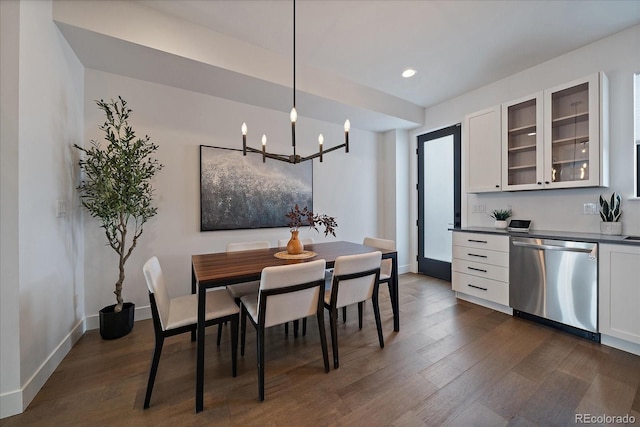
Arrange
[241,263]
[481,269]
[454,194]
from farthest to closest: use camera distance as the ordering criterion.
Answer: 1. [454,194]
2. [481,269]
3. [241,263]

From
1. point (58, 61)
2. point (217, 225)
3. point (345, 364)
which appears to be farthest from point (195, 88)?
point (345, 364)

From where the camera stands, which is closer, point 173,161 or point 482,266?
point 173,161

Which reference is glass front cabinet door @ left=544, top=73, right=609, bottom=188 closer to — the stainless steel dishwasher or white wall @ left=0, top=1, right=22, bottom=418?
the stainless steel dishwasher

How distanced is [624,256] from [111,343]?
14.7ft

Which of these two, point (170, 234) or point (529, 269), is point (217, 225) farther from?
point (529, 269)

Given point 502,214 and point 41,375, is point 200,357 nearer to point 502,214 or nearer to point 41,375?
point 41,375

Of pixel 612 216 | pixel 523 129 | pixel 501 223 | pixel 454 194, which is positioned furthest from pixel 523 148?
pixel 454 194

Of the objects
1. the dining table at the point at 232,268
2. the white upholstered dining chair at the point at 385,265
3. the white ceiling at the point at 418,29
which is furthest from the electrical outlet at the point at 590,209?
the dining table at the point at 232,268

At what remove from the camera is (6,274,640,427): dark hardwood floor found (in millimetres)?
1498

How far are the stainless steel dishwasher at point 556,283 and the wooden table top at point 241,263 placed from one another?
1.47m

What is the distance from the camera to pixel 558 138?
8.95 ft

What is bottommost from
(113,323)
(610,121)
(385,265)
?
(113,323)

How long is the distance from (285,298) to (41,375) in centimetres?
177

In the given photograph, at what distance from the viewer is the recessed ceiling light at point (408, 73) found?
126 inches
